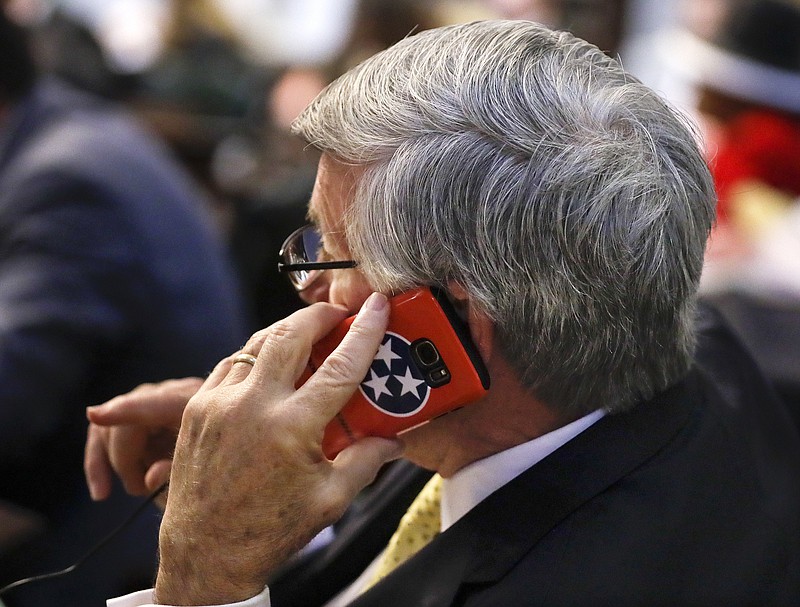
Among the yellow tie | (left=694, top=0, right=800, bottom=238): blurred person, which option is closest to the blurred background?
(left=694, top=0, right=800, bottom=238): blurred person

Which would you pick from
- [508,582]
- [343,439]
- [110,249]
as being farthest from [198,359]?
[508,582]

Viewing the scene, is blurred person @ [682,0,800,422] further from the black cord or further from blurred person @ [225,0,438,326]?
the black cord

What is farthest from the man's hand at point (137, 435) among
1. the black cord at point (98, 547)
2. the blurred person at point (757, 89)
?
the blurred person at point (757, 89)

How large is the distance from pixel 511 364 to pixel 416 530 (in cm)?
35

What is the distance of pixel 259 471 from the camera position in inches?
41.7

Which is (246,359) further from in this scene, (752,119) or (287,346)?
(752,119)

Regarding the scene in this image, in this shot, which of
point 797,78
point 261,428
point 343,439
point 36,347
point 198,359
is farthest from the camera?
point 797,78

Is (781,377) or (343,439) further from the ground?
(343,439)

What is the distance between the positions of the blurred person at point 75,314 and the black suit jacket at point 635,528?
864 millimetres

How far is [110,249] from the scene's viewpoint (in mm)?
2006

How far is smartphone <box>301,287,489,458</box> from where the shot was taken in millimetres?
1102

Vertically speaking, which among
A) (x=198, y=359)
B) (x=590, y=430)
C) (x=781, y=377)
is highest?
(x=590, y=430)

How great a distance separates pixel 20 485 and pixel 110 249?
1.74 ft

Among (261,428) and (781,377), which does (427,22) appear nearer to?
(781,377)
